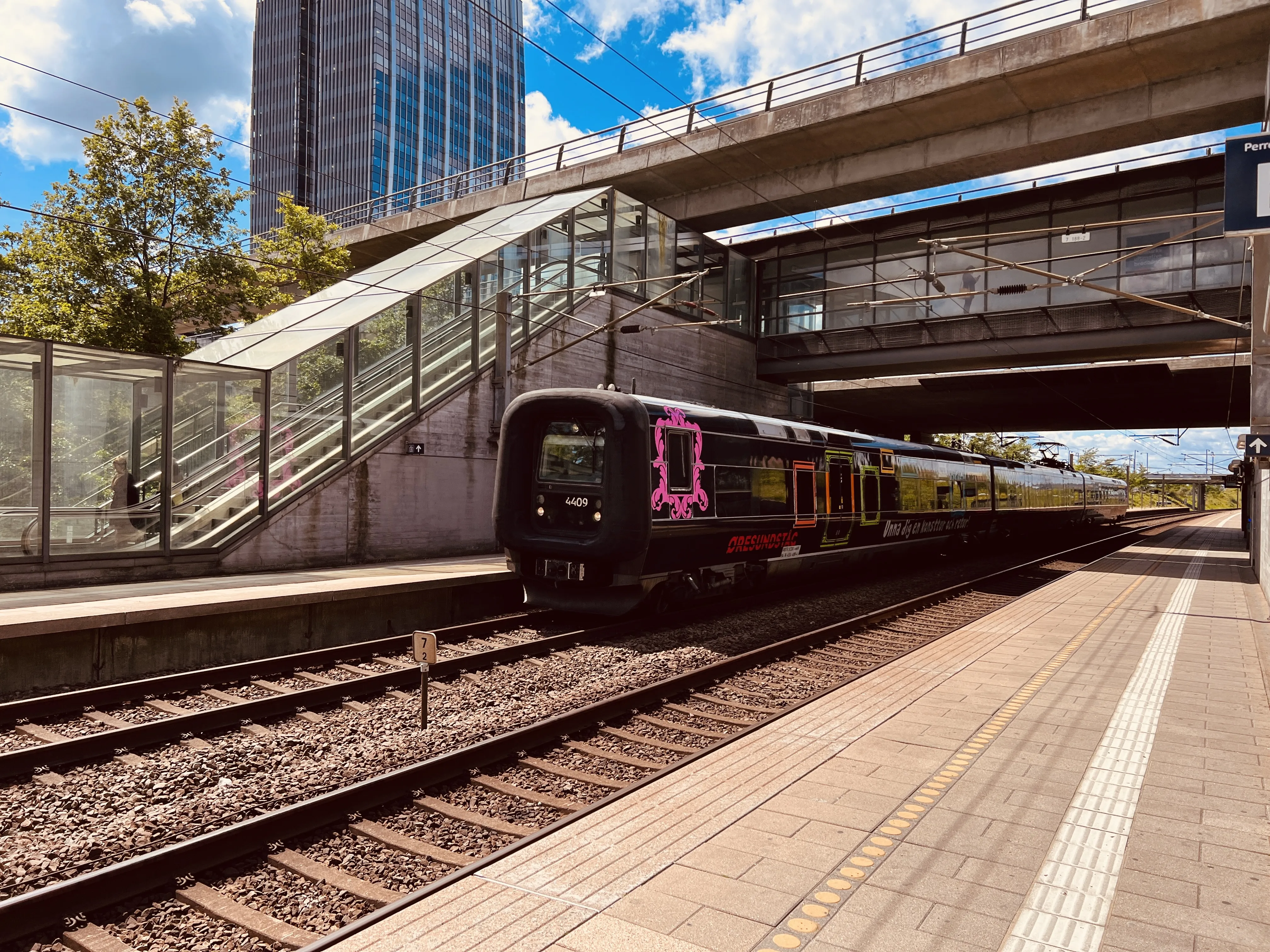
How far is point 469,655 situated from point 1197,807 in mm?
6427

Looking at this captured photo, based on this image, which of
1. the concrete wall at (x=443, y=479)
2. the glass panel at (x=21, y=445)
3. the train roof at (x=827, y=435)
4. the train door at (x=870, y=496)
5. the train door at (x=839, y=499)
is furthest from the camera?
the train door at (x=870, y=496)

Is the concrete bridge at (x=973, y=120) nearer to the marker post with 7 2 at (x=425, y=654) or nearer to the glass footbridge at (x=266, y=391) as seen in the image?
the glass footbridge at (x=266, y=391)

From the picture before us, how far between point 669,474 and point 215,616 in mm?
5696

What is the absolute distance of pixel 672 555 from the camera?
1123 cm

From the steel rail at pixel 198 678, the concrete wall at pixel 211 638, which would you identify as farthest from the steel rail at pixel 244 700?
the concrete wall at pixel 211 638

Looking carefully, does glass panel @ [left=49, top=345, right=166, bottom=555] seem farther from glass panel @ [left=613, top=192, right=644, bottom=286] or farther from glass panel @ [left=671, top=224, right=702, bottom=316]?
glass panel @ [left=671, top=224, right=702, bottom=316]

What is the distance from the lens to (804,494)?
14.3 metres

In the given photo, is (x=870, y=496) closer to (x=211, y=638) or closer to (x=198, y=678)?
(x=211, y=638)

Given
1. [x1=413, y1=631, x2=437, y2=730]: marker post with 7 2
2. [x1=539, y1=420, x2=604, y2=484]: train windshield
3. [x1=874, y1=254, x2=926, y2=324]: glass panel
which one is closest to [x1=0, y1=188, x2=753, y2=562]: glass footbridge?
[x1=539, y1=420, x2=604, y2=484]: train windshield

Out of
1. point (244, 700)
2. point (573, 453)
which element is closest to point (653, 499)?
point (573, 453)

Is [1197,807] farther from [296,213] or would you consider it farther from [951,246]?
[296,213]

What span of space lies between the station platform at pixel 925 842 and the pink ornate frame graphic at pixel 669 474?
3.76 meters

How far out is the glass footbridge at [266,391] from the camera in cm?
1134

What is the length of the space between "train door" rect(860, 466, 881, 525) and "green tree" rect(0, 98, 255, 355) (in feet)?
44.1
